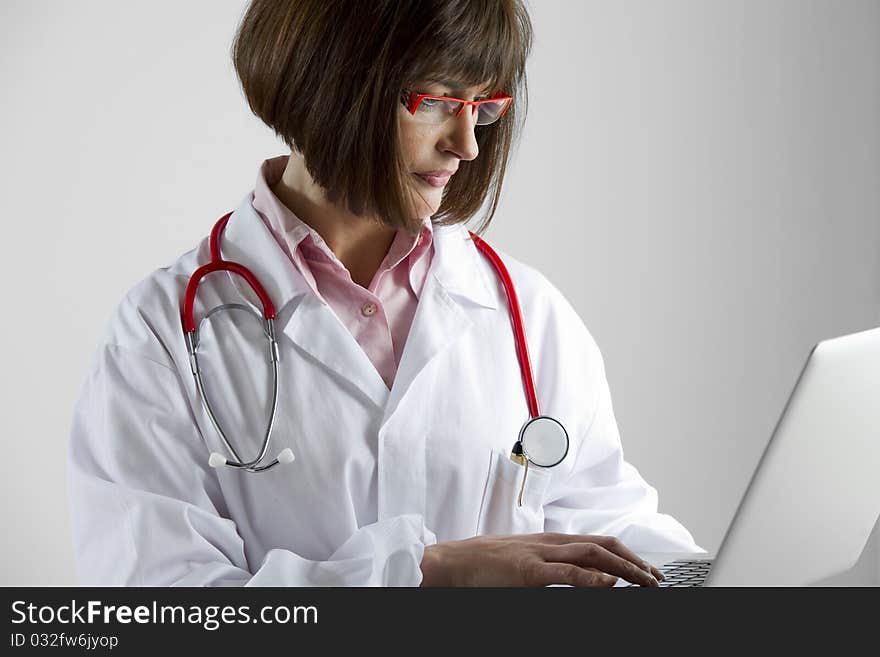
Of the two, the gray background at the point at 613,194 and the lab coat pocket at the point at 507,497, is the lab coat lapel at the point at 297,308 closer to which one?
the lab coat pocket at the point at 507,497

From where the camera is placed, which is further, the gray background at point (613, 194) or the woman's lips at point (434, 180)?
the gray background at point (613, 194)

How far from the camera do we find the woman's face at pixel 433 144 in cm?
111

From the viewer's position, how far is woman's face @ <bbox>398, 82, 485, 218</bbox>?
43.8 inches

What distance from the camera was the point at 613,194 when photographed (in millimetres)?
2457

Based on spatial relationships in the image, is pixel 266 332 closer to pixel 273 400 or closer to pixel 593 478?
pixel 273 400

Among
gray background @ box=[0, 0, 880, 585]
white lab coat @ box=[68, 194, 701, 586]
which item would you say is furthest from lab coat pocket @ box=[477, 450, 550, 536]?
gray background @ box=[0, 0, 880, 585]

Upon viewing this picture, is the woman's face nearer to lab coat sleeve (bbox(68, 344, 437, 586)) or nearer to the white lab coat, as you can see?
the white lab coat

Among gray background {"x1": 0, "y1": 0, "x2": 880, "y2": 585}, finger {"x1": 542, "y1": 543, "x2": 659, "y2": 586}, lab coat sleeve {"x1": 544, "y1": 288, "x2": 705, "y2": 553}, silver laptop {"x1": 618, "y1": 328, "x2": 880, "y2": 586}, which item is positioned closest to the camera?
silver laptop {"x1": 618, "y1": 328, "x2": 880, "y2": 586}

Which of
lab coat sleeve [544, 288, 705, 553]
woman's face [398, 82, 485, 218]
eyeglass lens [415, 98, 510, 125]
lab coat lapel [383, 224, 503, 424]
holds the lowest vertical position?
lab coat sleeve [544, 288, 705, 553]

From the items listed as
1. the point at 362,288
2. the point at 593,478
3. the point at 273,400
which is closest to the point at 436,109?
the point at 362,288

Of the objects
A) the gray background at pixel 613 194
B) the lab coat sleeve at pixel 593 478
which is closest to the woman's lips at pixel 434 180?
the lab coat sleeve at pixel 593 478

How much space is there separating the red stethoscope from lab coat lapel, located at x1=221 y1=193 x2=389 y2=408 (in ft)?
0.04

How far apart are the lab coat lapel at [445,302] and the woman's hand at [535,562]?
0.23 metres
